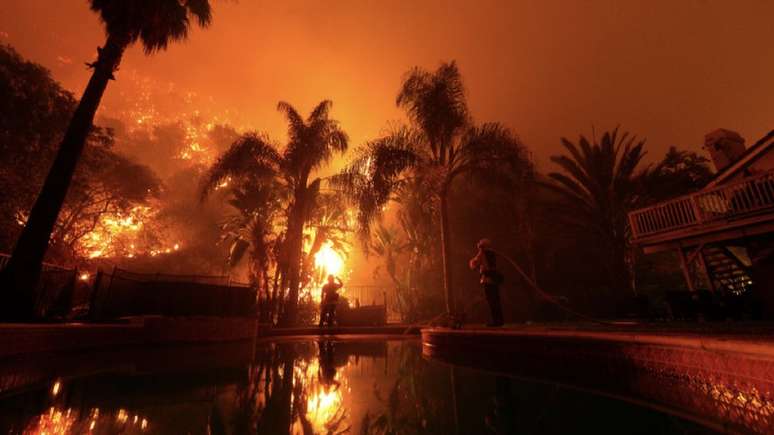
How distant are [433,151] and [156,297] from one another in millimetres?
9496

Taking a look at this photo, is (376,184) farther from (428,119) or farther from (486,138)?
(486,138)

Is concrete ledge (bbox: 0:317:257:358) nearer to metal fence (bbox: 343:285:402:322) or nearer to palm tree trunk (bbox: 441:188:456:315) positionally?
palm tree trunk (bbox: 441:188:456:315)

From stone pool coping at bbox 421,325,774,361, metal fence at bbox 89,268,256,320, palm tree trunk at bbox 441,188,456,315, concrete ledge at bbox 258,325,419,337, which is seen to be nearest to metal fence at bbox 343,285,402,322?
concrete ledge at bbox 258,325,419,337

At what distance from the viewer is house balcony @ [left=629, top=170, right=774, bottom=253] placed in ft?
32.3

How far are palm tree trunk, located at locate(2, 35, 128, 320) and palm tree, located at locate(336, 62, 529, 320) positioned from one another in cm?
739

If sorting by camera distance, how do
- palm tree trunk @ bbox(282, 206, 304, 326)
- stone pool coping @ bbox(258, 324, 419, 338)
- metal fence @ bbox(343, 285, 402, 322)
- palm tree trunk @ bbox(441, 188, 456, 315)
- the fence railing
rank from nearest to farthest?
the fence railing, palm tree trunk @ bbox(441, 188, 456, 315), stone pool coping @ bbox(258, 324, 419, 338), palm tree trunk @ bbox(282, 206, 304, 326), metal fence @ bbox(343, 285, 402, 322)

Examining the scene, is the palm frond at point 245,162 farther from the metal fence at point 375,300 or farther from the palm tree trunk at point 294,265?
the metal fence at point 375,300

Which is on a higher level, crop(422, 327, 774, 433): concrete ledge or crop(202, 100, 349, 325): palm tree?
crop(202, 100, 349, 325): palm tree

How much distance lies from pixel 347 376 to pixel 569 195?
16057 mm

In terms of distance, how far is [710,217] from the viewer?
1073 cm

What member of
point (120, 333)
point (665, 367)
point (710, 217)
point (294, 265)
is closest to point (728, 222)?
point (710, 217)

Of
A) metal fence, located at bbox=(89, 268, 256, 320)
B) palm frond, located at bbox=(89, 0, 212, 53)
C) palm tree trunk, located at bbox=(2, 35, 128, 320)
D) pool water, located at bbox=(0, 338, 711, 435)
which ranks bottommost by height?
pool water, located at bbox=(0, 338, 711, 435)

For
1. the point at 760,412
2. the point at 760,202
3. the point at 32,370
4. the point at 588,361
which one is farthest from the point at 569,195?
the point at 32,370

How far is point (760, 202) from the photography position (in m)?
9.87
